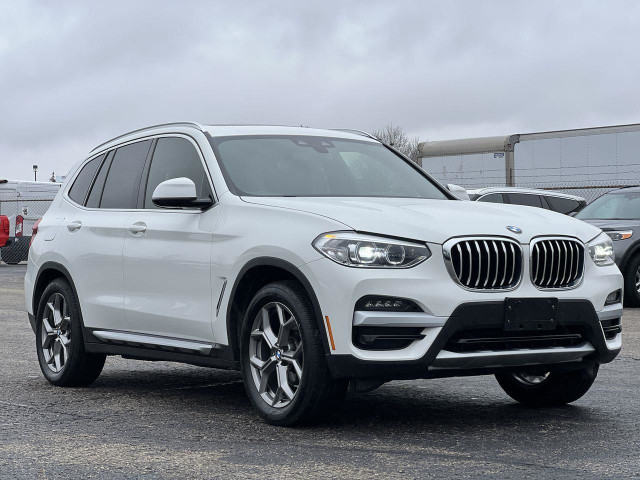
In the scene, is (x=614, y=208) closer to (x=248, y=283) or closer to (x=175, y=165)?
(x=175, y=165)

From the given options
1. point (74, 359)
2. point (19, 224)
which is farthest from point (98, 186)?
point (19, 224)

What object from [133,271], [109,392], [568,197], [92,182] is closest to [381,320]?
[133,271]

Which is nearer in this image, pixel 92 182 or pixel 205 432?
pixel 205 432

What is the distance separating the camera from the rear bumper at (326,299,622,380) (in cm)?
613

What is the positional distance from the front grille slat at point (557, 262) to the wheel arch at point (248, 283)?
1200mm

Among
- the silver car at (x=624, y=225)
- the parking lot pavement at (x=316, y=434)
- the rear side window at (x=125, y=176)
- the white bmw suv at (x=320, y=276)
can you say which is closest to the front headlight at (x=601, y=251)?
the white bmw suv at (x=320, y=276)

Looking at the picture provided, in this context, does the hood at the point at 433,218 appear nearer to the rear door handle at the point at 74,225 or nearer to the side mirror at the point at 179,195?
the side mirror at the point at 179,195

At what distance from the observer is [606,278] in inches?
268

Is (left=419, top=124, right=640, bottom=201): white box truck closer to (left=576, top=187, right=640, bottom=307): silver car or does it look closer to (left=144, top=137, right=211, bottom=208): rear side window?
(left=576, top=187, right=640, bottom=307): silver car

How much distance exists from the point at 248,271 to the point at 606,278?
1.95 meters

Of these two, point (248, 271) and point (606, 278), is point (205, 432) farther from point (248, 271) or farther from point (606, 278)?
point (606, 278)

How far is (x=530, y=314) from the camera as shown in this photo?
634 centimetres

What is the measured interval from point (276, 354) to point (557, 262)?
1556mm

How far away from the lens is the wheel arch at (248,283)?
659cm
